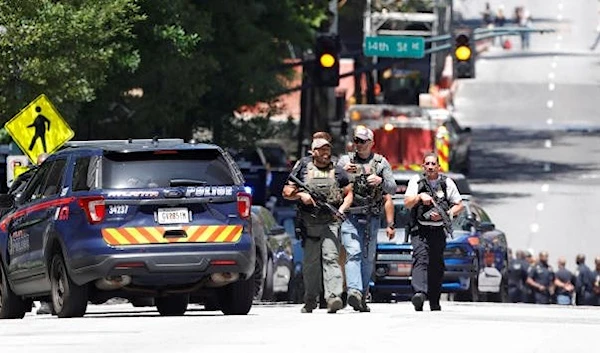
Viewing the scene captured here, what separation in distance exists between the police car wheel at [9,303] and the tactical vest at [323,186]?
3.13 metres

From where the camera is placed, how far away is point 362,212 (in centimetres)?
2003

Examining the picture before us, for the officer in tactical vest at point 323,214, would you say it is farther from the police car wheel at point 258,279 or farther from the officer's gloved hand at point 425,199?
the police car wheel at point 258,279

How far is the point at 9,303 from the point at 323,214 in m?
3.41

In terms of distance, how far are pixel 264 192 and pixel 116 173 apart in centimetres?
2046

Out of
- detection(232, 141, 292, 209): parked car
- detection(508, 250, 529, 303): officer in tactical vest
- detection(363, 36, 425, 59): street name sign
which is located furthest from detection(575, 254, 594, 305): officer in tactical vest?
detection(363, 36, 425, 59): street name sign

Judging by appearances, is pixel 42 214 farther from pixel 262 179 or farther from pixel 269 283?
pixel 262 179

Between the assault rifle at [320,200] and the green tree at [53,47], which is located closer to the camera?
the assault rifle at [320,200]

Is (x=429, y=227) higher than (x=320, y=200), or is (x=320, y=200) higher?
(x=320, y=200)

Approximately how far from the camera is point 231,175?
1939cm

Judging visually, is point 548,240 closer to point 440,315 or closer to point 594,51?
point 440,315

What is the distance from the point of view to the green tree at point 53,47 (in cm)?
2750

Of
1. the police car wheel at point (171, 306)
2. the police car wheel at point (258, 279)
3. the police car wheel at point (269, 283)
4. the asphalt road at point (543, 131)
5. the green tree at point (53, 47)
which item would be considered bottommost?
the asphalt road at point (543, 131)

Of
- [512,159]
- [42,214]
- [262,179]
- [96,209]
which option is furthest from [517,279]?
[512,159]

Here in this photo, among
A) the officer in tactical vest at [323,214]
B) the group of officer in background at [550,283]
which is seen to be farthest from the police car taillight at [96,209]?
the group of officer in background at [550,283]
